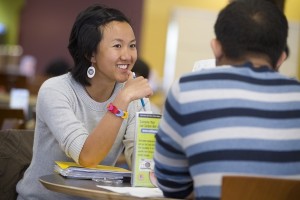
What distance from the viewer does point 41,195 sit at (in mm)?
2477

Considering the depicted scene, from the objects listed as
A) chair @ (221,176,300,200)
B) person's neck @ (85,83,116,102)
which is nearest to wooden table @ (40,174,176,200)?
chair @ (221,176,300,200)

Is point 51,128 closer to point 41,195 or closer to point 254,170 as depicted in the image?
point 41,195

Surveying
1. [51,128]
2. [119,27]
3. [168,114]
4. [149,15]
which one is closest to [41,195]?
[51,128]

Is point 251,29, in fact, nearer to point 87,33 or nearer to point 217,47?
point 217,47

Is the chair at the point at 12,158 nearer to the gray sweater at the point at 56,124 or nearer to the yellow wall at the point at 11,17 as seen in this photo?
the gray sweater at the point at 56,124

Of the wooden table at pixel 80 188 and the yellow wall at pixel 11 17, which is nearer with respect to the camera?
the wooden table at pixel 80 188

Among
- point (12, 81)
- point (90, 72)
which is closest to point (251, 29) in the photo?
point (90, 72)

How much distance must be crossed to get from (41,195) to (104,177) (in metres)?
0.35

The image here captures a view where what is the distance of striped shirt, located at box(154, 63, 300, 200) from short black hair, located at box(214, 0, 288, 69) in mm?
51

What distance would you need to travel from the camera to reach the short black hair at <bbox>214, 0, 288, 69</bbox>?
68.0 inches

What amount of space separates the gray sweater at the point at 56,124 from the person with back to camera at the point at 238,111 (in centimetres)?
70

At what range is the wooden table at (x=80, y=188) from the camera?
192 cm

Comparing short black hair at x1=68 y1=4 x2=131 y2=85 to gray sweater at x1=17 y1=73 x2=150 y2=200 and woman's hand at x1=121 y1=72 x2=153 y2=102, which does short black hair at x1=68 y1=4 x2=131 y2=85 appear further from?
woman's hand at x1=121 y1=72 x2=153 y2=102

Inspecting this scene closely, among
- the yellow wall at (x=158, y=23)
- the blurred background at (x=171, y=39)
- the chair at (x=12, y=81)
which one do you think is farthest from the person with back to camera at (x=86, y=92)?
the chair at (x=12, y=81)
